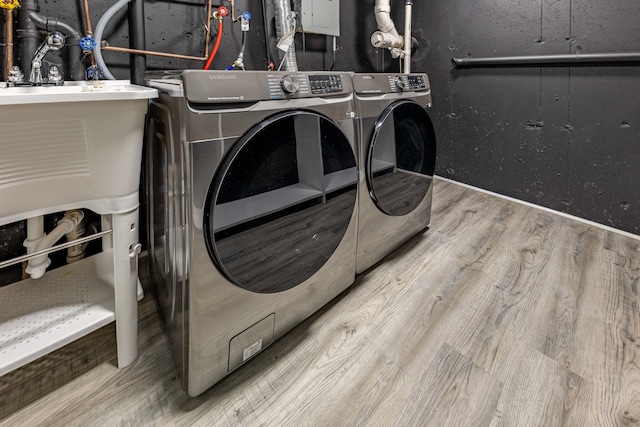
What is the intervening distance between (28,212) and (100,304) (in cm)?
36

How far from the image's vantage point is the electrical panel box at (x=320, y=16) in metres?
2.14

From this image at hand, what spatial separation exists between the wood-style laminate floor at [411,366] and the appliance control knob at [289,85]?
0.83 meters

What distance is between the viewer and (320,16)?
87.4 inches

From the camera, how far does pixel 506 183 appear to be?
265cm

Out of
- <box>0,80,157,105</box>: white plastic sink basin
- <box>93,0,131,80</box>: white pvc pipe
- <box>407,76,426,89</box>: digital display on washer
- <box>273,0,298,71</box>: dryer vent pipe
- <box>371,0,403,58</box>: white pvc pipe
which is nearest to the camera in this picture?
<box>0,80,157,105</box>: white plastic sink basin

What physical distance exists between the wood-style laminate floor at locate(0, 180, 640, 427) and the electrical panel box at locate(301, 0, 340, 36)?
1548mm

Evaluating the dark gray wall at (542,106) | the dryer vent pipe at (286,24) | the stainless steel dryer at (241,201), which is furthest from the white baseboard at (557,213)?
the stainless steel dryer at (241,201)

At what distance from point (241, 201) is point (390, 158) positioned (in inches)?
31.3

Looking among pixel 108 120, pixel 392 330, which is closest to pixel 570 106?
pixel 392 330

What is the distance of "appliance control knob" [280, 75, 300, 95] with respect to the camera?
3.17 ft

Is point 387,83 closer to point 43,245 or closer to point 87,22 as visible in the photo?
point 87,22

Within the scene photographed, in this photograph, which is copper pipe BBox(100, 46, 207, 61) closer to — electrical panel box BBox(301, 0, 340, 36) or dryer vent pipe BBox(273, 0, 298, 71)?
dryer vent pipe BBox(273, 0, 298, 71)

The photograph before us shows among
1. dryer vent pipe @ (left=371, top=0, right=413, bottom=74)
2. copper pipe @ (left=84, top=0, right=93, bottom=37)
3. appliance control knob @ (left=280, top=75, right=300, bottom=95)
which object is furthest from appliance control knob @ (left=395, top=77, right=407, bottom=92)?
copper pipe @ (left=84, top=0, right=93, bottom=37)

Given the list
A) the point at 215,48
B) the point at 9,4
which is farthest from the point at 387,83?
the point at 9,4
